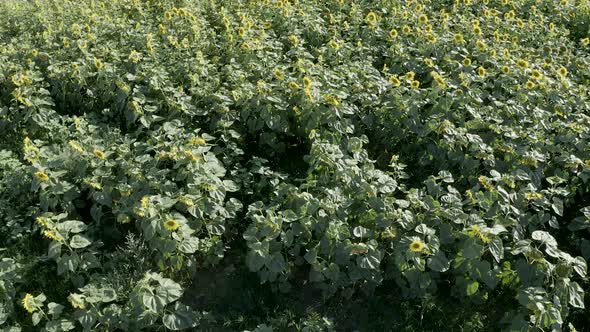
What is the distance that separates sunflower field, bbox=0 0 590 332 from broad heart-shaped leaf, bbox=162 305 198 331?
0.03 feet

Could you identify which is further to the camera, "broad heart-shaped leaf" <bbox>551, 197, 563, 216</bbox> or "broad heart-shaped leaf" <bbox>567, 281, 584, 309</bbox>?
"broad heart-shaped leaf" <bbox>551, 197, 563, 216</bbox>

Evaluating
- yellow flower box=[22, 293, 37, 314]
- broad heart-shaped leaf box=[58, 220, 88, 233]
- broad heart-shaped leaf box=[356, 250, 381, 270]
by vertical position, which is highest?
broad heart-shaped leaf box=[356, 250, 381, 270]

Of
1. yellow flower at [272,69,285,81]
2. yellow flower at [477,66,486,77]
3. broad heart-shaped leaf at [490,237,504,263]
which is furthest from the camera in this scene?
yellow flower at [477,66,486,77]

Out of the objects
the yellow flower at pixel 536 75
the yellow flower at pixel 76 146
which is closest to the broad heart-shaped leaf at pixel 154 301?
the yellow flower at pixel 76 146

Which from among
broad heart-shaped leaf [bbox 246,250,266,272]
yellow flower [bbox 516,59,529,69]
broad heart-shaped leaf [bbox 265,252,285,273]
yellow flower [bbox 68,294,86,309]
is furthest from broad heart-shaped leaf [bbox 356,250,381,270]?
yellow flower [bbox 516,59,529,69]

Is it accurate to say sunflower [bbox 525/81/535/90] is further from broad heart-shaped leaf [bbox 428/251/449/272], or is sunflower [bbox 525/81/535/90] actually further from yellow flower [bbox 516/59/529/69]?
broad heart-shaped leaf [bbox 428/251/449/272]

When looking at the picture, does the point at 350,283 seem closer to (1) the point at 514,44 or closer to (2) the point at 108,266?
(2) the point at 108,266

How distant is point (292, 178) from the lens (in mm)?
4336

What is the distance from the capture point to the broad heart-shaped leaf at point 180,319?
10.2 feet

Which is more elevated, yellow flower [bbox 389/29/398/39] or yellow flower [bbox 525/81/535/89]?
yellow flower [bbox 525/81/535/89]

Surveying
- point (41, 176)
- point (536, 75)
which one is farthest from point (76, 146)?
point (536, 75)

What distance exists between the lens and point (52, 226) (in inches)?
135

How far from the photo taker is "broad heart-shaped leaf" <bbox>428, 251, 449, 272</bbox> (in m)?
3.21

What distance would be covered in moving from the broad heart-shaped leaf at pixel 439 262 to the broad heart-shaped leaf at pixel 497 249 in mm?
256
